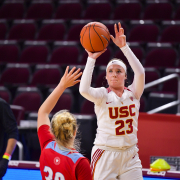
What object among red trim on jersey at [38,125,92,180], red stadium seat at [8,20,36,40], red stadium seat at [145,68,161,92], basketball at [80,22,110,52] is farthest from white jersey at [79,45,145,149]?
red stadium seat at [8,20,36,40]

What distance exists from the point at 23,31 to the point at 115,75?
727 cm

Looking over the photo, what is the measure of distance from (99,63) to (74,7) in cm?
288

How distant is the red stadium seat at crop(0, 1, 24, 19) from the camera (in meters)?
10.8

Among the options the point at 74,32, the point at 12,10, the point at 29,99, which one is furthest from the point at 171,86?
the point at 12,10

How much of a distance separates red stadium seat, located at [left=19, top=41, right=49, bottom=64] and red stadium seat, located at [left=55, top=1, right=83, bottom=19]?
1.75 meters

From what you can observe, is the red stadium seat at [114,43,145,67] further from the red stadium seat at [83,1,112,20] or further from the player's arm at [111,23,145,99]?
the player's arm at [111,23,145,99]

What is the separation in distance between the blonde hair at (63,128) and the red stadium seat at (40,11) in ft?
28.9

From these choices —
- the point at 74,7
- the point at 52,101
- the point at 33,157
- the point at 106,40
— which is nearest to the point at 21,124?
the point at 33,157

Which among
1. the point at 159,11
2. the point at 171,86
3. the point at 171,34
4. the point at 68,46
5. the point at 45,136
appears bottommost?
the point at 45,136

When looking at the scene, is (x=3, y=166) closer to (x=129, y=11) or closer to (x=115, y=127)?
(x=115, y=127)

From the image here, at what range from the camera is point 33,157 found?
608 centimetres

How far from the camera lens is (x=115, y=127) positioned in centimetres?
306

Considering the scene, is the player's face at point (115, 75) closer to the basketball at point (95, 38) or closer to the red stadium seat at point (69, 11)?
the basketball at point (95, 38)

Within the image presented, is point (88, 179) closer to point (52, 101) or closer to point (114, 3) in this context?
point (52, 101)
